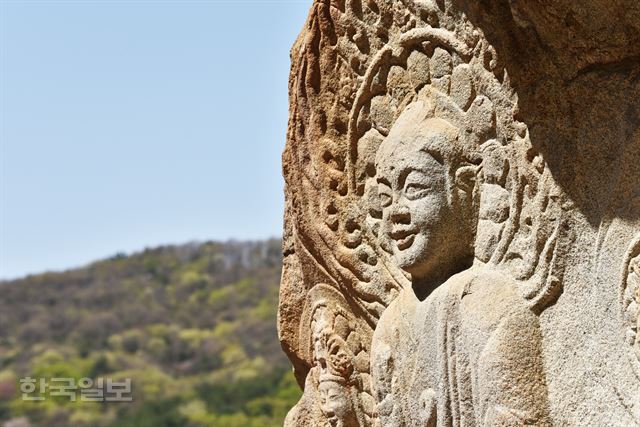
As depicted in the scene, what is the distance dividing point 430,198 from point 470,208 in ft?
0.38

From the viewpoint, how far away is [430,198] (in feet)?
11.5

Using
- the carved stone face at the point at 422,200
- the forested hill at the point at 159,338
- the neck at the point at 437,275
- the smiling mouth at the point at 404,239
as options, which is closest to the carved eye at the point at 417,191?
the carved stone face at the point at 422,200

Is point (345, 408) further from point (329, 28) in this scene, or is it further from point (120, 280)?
point (120, 280)

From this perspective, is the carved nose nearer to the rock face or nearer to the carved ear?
the rock face

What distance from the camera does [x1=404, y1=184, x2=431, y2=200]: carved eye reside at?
3521 millimetres

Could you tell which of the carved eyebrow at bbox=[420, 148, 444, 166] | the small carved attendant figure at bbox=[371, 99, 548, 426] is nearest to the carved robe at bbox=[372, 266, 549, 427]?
the small carved attendant figure at bbox=[371, 99, 548, 426]

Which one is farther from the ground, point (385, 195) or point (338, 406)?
point (385, 195)

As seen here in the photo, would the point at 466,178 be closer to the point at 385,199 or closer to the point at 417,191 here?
the point at 417,191

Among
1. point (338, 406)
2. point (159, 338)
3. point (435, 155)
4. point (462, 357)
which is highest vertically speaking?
point (435, 155)

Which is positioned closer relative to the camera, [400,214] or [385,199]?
[400,214]

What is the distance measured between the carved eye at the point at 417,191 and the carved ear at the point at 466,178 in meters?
0.09

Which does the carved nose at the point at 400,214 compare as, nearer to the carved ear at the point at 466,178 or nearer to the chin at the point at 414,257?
the chin at the point at 414,257

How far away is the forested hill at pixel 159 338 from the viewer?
20.5 m

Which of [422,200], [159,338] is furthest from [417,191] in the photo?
[159,338]
